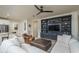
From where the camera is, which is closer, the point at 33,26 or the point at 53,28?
the point at 33,26

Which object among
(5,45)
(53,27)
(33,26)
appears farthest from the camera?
(53,27)

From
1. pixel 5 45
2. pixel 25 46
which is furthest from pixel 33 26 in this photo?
pixel 5 45

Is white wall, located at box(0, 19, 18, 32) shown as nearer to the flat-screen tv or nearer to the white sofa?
the white sofa

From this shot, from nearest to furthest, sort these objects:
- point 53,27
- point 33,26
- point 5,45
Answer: point 5,45 < point 33,26 < point 53,27

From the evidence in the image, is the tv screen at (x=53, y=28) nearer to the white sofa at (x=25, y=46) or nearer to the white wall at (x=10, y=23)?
the white sofa at (x=25, y=46)

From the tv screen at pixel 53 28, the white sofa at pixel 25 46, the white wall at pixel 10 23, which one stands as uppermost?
the white wall at pixel 10 23

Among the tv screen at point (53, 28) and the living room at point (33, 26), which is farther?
the tv screen at point (53, 28)

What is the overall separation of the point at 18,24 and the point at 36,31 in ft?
1.40

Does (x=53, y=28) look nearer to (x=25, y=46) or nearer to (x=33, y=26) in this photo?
(x=33, y=26)

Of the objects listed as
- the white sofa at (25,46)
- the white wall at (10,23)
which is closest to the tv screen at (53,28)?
the white sofa at (25,46)

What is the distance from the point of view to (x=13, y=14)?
1.71 meters

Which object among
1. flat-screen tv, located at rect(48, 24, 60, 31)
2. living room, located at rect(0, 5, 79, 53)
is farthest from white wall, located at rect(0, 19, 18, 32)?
flat-screen tv, located at rect(48, 24, 60, 31)

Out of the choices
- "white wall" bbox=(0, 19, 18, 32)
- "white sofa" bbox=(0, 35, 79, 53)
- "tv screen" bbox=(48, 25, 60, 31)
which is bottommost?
"white sofa" bbox=(0, 35, 79, 53)
